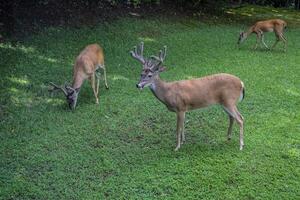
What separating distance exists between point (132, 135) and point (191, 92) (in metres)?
1.22

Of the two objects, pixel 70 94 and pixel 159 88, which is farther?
pixel 70 94

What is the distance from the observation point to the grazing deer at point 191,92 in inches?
272

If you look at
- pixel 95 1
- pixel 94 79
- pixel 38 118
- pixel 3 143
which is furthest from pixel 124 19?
pixel 3 143

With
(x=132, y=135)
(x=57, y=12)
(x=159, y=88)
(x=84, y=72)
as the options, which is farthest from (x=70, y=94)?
(x=57, y=12)

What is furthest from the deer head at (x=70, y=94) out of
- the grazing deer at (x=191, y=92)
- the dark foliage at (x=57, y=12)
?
the dark foliage at (x=57, y=12)

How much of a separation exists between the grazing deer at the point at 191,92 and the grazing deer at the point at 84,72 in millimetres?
1877

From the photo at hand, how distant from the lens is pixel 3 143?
22.8 feet

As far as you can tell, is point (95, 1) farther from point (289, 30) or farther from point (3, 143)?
point (3, 143)

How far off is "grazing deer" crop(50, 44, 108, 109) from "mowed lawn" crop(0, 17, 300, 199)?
25 centimetres

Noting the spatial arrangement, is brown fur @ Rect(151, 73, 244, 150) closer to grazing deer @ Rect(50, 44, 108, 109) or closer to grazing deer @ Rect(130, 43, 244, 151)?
grazing deer @ Rect(130, 43, 244, 151)

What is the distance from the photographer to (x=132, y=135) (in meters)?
7.45

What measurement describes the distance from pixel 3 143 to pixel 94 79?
245 cm

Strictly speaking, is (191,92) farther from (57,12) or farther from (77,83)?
(57,12)

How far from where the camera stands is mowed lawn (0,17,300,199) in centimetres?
598
